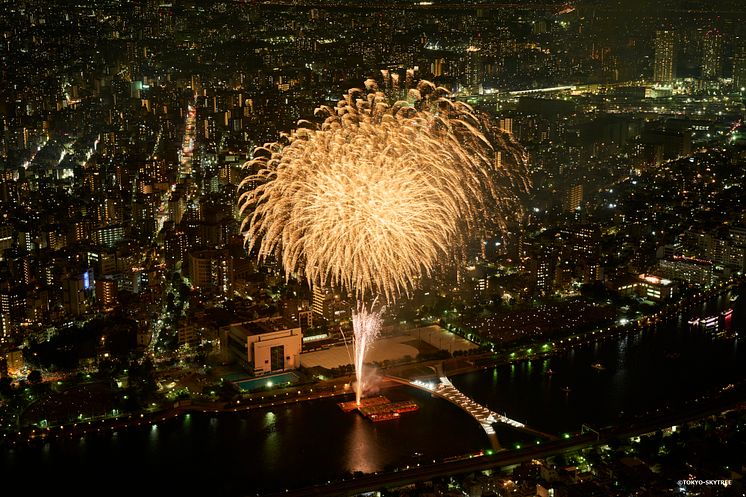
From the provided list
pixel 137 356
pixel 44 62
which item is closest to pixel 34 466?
pixel 137 356

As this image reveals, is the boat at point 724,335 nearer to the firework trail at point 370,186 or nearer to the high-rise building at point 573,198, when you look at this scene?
the firework trail at point 370,186

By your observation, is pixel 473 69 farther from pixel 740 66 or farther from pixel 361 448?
pixel 361 448

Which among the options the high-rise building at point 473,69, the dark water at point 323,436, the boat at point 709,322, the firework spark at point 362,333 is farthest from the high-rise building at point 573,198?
the firework spark at point 362,333

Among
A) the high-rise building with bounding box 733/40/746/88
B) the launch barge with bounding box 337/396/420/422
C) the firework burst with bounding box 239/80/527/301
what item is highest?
the high-rise building with bounding box 733/40/746/88

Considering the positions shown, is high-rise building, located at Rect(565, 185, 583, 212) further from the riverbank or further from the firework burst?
the firework burst

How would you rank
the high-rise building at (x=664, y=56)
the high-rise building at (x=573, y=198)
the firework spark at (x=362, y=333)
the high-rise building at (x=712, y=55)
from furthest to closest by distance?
the high-rise building at (x=712, y=55), the high-rise building at (x=664, y=56), the high-rise building at (x=573, y=198), the firework spark at (x=362, y=333)

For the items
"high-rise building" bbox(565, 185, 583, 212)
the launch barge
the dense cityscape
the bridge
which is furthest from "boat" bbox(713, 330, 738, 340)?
"high-rise building" bbox(565, 185, 583, 212)
